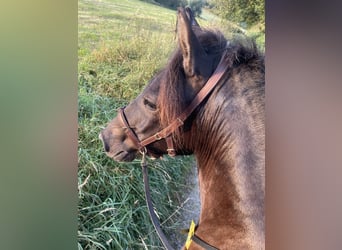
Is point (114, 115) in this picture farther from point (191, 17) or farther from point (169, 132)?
point (191, 17)

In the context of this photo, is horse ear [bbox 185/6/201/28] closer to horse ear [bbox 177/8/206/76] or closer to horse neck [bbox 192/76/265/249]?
horse ear [bbox 177/8/206/76]

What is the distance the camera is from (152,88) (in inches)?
74.9

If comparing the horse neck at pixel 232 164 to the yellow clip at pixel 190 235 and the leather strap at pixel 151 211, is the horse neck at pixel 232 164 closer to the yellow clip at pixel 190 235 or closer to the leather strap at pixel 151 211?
the yellow clip at pixel 190 235

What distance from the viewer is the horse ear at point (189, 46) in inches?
72.7

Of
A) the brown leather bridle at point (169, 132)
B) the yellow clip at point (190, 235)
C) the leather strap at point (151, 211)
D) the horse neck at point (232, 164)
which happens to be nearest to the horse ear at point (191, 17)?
the brown leather bridle at point (169, 132)

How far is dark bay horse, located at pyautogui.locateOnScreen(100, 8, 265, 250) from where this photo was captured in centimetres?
182

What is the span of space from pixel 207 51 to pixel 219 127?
367mm

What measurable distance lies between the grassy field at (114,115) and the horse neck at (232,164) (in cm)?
12

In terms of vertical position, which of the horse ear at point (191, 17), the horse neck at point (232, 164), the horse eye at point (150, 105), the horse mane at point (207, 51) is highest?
the horse ear at point (191, 17)
